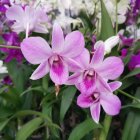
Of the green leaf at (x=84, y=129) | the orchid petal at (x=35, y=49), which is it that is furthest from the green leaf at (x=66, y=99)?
the orchid petal at (x=35, y=49)

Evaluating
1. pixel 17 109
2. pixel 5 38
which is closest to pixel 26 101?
pixel 17 109

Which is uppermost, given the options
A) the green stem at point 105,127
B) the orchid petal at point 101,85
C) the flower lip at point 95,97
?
the orchid petal at point 101,85

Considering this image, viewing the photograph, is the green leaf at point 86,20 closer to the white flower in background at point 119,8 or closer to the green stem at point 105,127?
the white flower in background at point 119,8

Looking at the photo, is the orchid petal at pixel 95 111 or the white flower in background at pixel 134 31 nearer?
the orchid petal at pixel 95 111

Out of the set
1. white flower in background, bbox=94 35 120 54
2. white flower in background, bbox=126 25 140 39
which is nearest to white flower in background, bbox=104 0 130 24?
white flower in background, bbox=126 25 140 39

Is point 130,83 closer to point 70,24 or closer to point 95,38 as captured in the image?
point 95,38

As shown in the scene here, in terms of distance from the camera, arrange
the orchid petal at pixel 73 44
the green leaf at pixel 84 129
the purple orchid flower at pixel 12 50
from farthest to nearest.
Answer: the purple orchid flower at pixel 12 50 < the green leaf at pixel 84 129 < the orchid petal at pixel 73 44

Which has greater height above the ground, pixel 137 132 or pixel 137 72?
pixel 137 72
